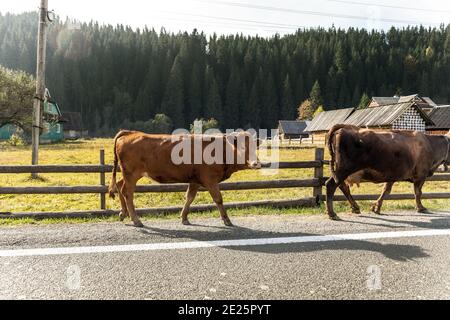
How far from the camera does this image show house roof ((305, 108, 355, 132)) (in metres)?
70.6

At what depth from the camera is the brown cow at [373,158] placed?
298 inches

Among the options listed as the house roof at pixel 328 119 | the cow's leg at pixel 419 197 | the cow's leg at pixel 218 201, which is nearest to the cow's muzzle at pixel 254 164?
the cow's leg at pixel 218 201

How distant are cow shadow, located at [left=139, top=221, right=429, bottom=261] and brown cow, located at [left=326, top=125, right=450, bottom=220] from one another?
1952 millimetres

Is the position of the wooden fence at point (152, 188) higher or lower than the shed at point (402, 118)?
lower

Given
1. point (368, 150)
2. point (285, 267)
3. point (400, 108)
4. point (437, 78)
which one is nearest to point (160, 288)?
point (285, 267)

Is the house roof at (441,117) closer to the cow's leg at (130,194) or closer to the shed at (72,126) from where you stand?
the cow's leg at (130,194)

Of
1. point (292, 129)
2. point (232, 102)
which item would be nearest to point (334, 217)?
point (292, 129)

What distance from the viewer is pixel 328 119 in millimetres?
73875

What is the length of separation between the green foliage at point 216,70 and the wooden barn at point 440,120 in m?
59.8

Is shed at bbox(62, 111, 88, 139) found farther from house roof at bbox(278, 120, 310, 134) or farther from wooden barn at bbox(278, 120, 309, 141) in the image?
house roof at bbox(278, 120, 310, 134)

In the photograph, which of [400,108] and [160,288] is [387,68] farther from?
A: [160,288]

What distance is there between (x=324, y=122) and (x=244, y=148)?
231ft

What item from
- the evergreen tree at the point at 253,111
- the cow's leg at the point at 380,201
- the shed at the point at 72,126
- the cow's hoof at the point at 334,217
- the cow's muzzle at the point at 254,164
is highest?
the evergreen tree at the point at 253,111

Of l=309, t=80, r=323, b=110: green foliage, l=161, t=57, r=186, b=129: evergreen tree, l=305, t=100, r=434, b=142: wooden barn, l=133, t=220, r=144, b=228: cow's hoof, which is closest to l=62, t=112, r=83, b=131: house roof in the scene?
l=161, t=57, r=186, b=129: evergreen tree
